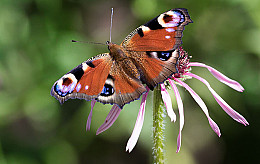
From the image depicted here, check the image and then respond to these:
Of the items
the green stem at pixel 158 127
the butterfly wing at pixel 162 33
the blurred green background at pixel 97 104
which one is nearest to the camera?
the green stem at pixel 158 127

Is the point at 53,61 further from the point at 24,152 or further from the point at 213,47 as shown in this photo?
the point at 213,47

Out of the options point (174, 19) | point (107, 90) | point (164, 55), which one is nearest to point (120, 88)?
point (107, 90)

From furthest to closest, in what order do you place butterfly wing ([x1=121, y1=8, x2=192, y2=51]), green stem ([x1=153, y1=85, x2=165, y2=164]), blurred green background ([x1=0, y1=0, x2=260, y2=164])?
blurred green background ([x1=0, y1=0, x2=260, y2=164]), butterfly wing ([x1=121, y1=8, x2=192, y2=51]), green stem ([x1=153, y1=85, x2=165, y2=164])

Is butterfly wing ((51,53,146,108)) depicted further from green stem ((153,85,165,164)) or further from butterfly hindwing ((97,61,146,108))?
green stem ((153,85,165,164))

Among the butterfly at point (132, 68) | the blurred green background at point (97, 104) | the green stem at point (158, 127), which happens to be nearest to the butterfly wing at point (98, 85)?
the butterfly at point (132, 68)

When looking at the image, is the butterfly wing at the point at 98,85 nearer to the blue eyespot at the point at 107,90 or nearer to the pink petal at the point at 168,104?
the blue eyespot at the point at 107,90

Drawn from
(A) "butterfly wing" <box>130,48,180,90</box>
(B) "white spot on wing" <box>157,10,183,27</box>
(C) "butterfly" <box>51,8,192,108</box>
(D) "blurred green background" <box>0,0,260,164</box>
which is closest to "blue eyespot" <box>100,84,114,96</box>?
(C) "butterfly" <box>51,8,192,108</box>

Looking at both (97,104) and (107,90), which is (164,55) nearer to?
(107,90)
